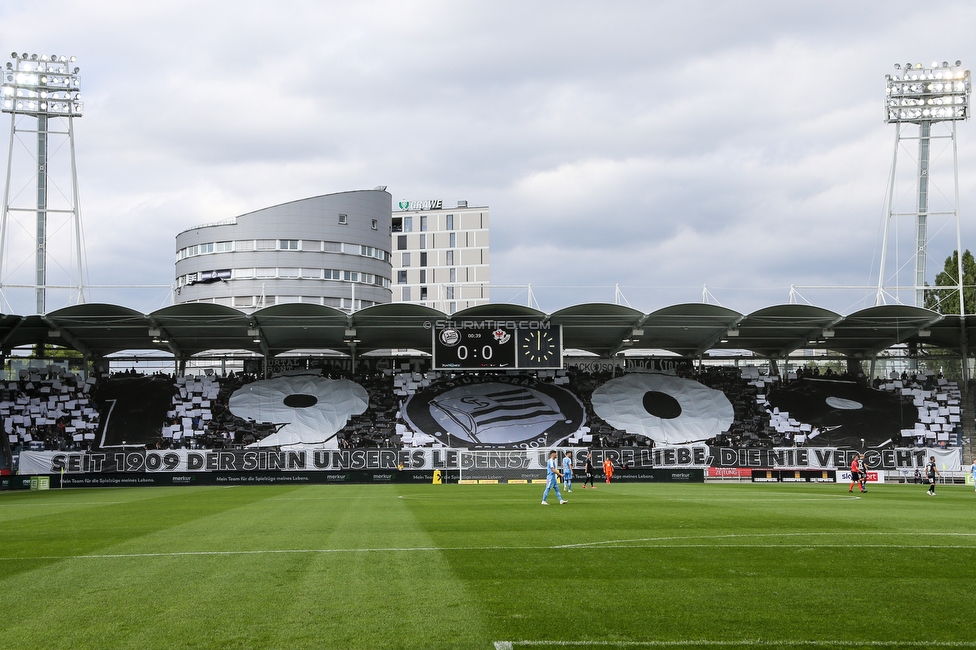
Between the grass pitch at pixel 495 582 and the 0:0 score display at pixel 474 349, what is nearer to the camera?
the grass pitch at pixel 495 582

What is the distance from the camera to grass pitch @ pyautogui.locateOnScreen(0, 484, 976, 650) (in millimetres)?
8641

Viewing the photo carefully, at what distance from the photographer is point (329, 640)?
8414 mm

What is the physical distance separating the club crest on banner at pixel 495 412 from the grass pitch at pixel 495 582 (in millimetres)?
32786

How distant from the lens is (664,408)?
56.4 meters

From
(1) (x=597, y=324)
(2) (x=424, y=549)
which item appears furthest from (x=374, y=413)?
(2) (x=424, y=549)

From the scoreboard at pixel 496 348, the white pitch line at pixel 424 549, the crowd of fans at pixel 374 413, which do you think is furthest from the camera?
the crowd of fans at pixel 374 413

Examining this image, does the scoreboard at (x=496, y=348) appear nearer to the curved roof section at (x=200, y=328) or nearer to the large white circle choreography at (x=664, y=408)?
the large white circle choreography at (x=664, y=408)

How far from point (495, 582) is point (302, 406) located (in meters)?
46.2

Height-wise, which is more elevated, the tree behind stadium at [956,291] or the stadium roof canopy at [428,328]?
the tree behind stadium at [956,291]

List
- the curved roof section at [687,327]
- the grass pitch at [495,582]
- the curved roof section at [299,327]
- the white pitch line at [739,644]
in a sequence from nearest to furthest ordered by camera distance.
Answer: the white pitch line at [739,644], the grass pitch at [495,582], the curved roof section at [299,327], the curved roof section at [687,327]

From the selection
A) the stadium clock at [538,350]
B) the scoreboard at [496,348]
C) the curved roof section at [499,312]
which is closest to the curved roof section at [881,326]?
the stadium clock at [538,350]

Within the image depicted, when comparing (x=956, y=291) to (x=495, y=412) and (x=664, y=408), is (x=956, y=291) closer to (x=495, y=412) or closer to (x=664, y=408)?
(x=664, y=408)

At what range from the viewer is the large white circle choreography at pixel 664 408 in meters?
54.4

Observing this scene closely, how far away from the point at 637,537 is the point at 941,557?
504 centimetres
